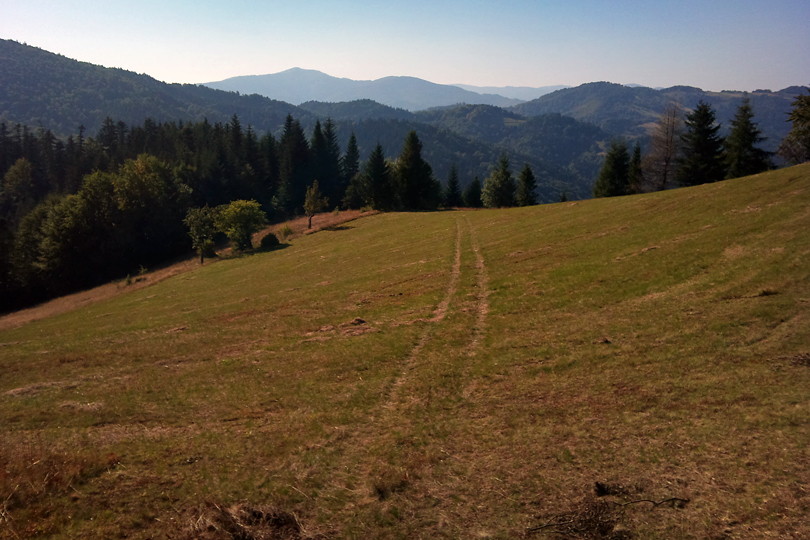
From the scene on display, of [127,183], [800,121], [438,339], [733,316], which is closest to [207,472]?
[438,339]

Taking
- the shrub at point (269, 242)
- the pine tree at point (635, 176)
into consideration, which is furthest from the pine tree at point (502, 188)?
the shrub at point (269, 242)

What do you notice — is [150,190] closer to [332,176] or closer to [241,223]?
[241,223]

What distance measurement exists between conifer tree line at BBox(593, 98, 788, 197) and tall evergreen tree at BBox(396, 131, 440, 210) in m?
45.9

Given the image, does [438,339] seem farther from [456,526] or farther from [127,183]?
[127,183]

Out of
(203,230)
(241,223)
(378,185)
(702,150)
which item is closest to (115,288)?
(203,230)

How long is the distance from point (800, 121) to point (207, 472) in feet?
185

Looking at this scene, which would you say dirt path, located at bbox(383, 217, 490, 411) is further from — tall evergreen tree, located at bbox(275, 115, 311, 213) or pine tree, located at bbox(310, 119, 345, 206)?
pine tree, located at bbox(310, 119, 345, 206)

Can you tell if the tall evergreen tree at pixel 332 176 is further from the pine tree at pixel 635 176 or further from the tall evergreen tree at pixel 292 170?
the pine tree at pixel 635 176

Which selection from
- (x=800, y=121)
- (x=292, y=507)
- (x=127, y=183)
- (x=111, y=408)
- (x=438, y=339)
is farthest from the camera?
(x=127, y=183)

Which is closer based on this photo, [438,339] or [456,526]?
[456,526]

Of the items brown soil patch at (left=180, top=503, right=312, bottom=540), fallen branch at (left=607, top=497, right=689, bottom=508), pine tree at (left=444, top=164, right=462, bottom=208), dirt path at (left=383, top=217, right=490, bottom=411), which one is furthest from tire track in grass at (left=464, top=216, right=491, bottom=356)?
pine tree at (left=444, top=164, right=462, bottom=208)

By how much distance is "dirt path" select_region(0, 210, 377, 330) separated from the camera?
56.3 meters

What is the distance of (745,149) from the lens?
6644cm

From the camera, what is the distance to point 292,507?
1108 centimetres
